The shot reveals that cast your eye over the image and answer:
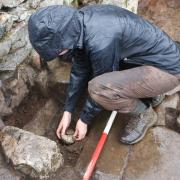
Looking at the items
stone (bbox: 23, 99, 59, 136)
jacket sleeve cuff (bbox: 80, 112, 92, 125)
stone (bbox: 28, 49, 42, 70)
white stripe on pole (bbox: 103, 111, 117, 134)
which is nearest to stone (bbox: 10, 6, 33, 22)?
stone (bbox: 28, 49, 42, 70)

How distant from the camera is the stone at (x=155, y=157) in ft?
10.1

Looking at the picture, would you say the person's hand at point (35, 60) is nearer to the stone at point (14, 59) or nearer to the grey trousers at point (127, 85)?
the stone at point (14, 59)

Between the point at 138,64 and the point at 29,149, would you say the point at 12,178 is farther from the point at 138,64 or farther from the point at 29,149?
the point at 138,64

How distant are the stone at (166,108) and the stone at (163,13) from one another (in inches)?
51.7

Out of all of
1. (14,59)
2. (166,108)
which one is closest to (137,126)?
(166,108)

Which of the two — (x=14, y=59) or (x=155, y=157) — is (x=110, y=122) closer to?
(x=155, y=157)

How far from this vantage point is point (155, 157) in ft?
10.5

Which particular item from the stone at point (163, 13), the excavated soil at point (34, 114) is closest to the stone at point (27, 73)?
the excavated soil at point (34, 114)

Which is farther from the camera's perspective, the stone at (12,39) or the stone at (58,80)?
the stone at (58,80)

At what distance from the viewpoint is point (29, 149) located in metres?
2.99

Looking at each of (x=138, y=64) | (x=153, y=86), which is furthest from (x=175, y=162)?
(x=138, y=64)

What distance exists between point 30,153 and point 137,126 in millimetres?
964

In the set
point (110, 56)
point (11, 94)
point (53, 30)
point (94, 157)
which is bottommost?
point (94, 157)

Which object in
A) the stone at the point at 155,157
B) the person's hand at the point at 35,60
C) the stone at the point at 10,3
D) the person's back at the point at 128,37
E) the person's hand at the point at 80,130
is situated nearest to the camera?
the person's back at the point at 128,37
